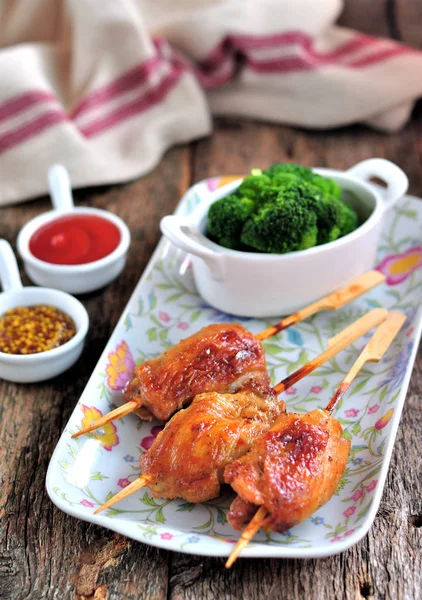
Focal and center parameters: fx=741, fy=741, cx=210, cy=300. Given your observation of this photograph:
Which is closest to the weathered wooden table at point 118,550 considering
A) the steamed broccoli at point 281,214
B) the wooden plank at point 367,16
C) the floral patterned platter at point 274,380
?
the floral patterned platter at point 274,380

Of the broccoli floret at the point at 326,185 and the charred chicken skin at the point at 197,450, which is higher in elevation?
the broccoli floret at the point at 326,185

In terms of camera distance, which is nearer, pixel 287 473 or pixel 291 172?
→ pixel 287 473

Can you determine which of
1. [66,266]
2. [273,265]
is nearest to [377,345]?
[273,265]

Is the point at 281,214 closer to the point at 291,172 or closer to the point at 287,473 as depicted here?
the point at 291,172

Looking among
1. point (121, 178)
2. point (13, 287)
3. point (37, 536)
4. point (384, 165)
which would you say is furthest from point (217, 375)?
point (121, 178)

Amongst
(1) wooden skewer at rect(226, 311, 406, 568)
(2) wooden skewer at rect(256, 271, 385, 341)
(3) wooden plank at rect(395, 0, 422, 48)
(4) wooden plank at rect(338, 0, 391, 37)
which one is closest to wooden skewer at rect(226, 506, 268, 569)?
(1) wooden skewer at rect(226, 311, 406, 568)

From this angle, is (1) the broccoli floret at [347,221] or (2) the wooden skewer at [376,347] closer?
(2) the wooden skewer at [376,347]

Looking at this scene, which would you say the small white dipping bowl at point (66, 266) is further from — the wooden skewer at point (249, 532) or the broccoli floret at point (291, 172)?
the wooden skewer at point (249, 532)
